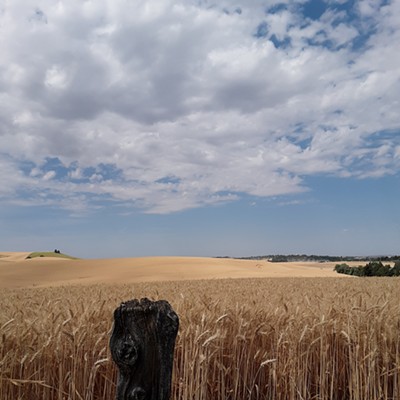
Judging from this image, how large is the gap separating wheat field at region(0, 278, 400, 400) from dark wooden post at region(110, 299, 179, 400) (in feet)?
5.75

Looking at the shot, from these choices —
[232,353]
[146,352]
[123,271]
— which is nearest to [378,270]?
[123,271]

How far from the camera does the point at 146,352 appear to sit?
2.65m

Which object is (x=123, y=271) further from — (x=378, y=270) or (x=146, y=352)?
(x=146, y=352)

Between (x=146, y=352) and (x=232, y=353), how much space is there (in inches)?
108

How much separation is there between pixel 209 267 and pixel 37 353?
3632 centimetres

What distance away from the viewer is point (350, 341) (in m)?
5.37

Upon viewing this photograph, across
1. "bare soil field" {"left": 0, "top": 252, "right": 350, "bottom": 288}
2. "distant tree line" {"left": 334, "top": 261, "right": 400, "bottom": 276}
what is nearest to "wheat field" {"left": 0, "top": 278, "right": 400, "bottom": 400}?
"bare soil field" {"left": 0, "top": 252, "right": 350, "bottom": 288}

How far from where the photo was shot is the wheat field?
14.5ft

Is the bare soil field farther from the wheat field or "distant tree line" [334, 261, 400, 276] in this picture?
the wheat field

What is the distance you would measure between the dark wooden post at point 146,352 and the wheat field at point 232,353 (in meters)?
1.75

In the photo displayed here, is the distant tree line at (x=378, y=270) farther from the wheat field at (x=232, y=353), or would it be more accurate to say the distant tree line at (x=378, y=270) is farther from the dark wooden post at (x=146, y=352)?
the dark wooden post at (x=146, y=352)

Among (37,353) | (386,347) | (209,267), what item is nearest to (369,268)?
(209,267)

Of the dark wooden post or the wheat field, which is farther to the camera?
the wheat field

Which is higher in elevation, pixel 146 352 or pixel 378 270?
pixel 146 352
